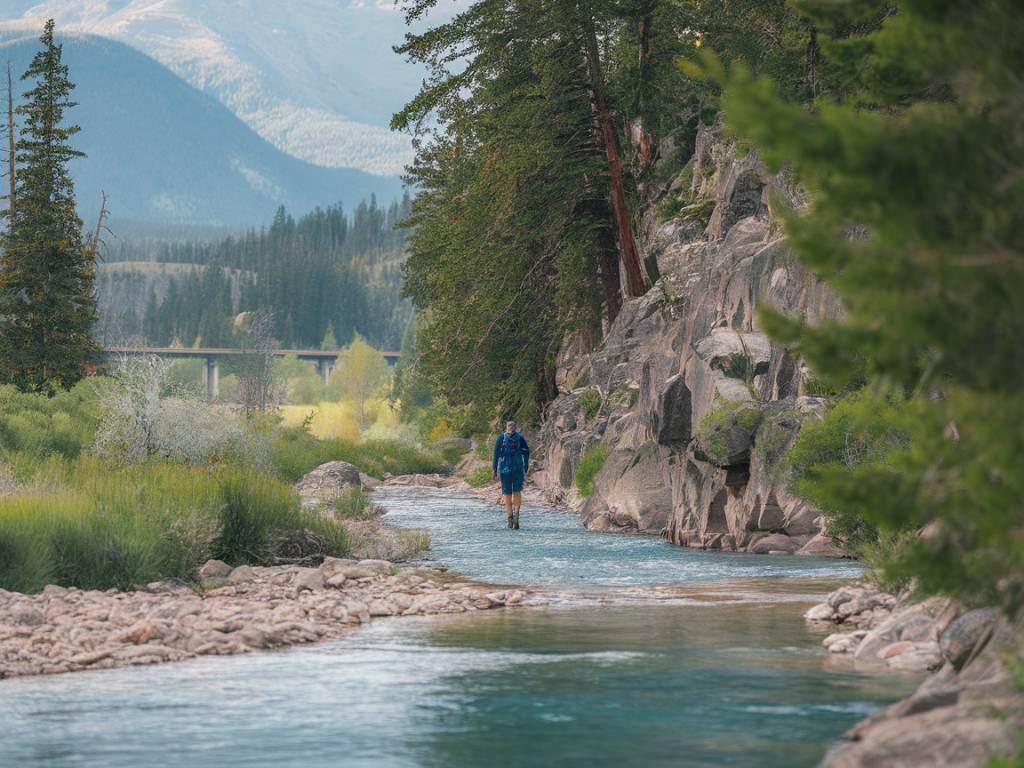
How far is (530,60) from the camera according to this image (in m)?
35.2

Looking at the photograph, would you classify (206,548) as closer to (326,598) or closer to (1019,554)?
(326,598)

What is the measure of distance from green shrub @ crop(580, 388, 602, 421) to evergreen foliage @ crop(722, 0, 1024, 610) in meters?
29.9

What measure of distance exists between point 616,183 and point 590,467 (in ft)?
26.0

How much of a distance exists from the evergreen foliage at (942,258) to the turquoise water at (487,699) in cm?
281

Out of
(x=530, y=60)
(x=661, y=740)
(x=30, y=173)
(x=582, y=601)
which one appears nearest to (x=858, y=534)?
(x=582, y=601)

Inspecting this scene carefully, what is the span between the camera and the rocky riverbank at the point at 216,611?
40.3 feet

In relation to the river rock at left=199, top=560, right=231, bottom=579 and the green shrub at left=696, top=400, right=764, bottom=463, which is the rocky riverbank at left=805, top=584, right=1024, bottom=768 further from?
the green shrub at left=696, top=400, right=764, bottom=463

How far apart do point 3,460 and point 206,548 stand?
8443 mm

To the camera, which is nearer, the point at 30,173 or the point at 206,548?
the point at 206,548

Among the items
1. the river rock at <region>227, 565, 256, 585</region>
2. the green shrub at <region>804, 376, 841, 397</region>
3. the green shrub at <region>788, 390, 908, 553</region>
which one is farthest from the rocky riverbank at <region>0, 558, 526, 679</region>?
the green shrub at <region>804, 376, 841, 397</region>

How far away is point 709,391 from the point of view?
24.4m

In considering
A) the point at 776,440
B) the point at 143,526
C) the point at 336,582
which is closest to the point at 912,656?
the point at 336,582

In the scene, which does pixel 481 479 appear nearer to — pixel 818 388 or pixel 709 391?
pixel 709 391

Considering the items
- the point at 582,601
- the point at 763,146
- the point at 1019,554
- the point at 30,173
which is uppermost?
the point at 30,173
